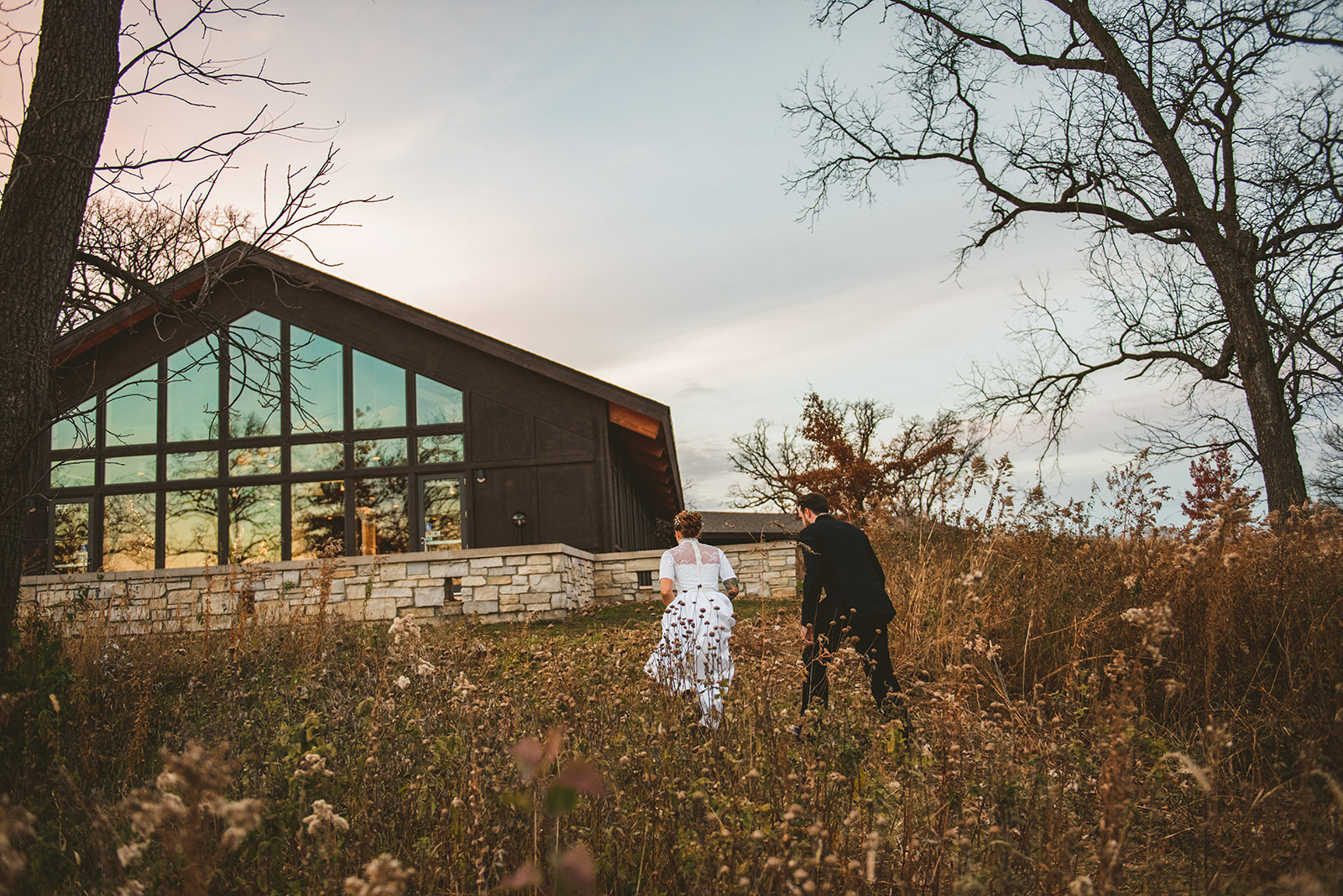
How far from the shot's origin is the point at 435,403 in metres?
17.2

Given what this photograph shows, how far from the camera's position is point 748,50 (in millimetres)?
9859

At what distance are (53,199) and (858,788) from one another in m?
5.20

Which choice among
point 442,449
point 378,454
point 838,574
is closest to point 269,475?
point 378,454

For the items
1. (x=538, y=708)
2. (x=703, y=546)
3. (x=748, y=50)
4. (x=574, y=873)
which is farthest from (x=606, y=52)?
(x=574, y=873)

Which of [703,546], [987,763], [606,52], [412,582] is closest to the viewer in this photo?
[987,763]

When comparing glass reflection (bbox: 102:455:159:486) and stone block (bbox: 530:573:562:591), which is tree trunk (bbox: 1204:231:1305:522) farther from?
glass reflection (bbox: 102:455:159:486)

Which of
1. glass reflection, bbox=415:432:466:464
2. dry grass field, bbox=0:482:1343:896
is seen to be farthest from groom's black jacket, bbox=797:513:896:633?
glass reflection, bbox=415:432:466:464

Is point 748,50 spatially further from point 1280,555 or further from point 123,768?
point 123,768

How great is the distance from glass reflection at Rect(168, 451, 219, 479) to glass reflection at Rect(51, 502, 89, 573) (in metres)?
1.93

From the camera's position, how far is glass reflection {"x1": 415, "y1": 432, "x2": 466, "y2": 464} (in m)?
17.0

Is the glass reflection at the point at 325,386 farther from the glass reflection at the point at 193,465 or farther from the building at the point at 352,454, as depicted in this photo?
the glass reflection at the point at 193,465

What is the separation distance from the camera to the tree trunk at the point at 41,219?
4.46 meters

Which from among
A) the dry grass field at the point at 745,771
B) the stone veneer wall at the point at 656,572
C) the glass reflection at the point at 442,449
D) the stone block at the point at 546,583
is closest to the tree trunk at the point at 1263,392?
the dry grass field at the point at 745,771

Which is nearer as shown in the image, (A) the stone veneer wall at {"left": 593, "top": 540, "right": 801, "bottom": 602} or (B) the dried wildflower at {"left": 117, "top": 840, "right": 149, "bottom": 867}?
(B) the dried wildflower at {"left": 117, "top": 840, "right": 149, "bottom": 867}
